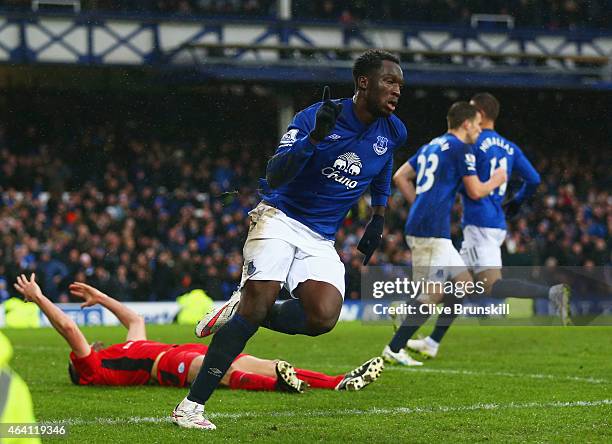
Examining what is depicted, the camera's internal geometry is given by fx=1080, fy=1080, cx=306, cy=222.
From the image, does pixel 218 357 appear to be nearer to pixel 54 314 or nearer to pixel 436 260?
pixel 54 314

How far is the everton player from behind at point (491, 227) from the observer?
10156 mm

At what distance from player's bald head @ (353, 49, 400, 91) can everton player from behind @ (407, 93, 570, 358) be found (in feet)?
14.4

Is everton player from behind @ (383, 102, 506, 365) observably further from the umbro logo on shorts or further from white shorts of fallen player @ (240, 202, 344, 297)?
the umbro logo on shorts

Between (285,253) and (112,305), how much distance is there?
7.94 feet

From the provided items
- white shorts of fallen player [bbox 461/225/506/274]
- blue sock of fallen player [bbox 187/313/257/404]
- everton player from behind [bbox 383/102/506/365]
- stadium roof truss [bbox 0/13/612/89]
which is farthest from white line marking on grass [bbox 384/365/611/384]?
stadium roof truss [bbox 0/13/612/89]

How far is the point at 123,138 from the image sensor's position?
91.3 ft

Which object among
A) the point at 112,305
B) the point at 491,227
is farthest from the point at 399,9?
the point at 112,305

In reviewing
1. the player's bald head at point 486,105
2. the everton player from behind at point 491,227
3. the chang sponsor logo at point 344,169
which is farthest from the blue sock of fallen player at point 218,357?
the player's bald head at point 486,105

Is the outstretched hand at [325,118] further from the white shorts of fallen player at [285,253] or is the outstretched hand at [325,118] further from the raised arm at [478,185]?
the raised arm at [478,185]

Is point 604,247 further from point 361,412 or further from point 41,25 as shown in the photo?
point 361,412

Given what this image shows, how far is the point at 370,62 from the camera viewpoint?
19.9 feet

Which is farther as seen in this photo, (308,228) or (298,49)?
(298,49)

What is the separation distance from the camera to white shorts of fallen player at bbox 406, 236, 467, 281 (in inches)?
385

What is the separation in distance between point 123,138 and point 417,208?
61.9 feet
